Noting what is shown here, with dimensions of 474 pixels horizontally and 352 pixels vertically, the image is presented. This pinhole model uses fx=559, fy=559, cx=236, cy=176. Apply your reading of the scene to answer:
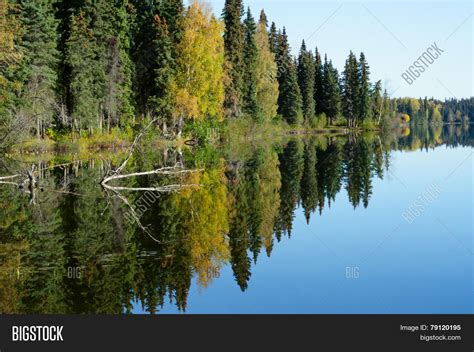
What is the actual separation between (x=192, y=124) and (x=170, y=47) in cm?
679

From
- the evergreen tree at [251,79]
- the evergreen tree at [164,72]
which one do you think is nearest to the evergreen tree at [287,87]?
the evergreen tree at [251,79]

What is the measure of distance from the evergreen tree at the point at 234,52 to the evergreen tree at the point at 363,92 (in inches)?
1555

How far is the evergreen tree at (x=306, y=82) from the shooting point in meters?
83.6

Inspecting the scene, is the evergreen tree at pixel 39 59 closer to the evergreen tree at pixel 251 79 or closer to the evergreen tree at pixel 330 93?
the evergreen tree at pixel 251 79

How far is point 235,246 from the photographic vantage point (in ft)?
41.9

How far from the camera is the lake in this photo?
9.52 m

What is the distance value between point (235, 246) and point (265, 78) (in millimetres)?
53985

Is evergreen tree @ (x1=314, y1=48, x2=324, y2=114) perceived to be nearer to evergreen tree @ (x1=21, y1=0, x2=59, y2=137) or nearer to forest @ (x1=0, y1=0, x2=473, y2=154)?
forest @ (x1=0, y1=0, x2=473, y2=154)

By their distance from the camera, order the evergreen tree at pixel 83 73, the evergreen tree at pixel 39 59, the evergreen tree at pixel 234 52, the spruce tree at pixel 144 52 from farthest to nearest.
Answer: the evergreen tree at pixel 234 52, the spruce tree at pixel 144 52, the evergreen tree at pixel 83 73, the evergreen tree at pixel 39 59

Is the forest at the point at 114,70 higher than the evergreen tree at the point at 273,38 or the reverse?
the reverse

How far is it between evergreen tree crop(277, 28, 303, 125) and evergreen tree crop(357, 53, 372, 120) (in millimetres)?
17655

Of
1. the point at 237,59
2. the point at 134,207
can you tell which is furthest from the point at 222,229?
the point at 237,59

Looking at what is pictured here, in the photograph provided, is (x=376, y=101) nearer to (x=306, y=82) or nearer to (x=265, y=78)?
(x=306, y=82)

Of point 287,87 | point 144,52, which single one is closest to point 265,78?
point 287,87
